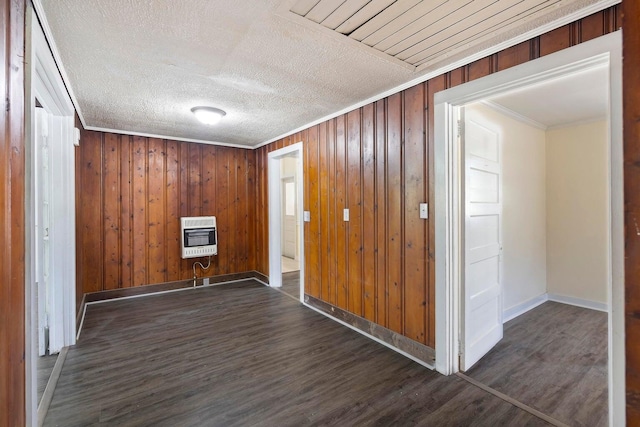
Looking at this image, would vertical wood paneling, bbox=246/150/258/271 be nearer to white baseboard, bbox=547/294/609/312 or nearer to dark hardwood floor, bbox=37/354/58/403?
dark hardwood floor, bbox=37/354/58/403

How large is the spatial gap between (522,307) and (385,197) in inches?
96.4

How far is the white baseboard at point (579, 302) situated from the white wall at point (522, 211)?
0.16 metres

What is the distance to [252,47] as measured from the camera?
1.97m

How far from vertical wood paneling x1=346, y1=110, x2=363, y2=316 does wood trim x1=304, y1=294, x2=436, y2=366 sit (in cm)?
11

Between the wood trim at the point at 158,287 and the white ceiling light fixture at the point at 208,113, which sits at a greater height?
the white ceiling light fixture at the point at 208,113

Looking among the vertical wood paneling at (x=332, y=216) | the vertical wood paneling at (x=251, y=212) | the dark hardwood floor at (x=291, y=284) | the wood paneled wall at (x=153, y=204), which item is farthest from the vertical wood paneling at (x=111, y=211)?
the vertical wood paneling at (x=332, y=216)

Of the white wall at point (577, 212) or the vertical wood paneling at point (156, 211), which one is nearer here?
the white wall at point (577, 212)

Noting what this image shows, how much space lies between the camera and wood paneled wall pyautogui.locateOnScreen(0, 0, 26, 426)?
3.40ft

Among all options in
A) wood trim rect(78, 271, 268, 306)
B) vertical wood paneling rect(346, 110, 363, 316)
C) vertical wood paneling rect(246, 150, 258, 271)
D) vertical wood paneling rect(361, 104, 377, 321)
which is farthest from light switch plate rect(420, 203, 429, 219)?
vertical wood paneling rect(246, 150, 258, 271)

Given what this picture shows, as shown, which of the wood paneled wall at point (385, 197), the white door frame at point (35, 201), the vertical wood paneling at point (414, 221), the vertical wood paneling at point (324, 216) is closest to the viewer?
the white door frame at point (35, 201)

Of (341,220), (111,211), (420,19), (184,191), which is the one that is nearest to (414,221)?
(341,220)

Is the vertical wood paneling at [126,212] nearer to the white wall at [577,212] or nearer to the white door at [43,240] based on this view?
the white door at [43,240]

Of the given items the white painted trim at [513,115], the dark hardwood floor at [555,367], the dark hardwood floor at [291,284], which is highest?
the white painted trim at [513,115]

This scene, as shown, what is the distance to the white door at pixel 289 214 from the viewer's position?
7687mm
